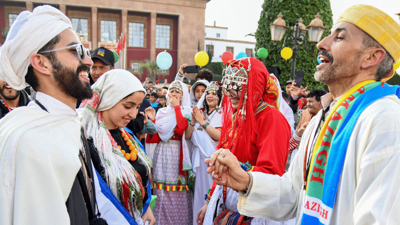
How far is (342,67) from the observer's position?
1.41 metres

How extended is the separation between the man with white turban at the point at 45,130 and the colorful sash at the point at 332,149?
3.82 feet

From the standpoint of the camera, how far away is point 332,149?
1268mm

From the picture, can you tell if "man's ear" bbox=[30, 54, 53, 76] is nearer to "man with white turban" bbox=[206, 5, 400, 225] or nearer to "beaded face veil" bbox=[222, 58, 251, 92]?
"man with white turban" bbox=[206, 5, 400, 225]

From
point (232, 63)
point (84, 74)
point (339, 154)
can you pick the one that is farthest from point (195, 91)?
point (339, 154)

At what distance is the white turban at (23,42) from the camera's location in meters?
1.36

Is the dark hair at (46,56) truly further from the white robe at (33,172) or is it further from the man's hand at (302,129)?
the man's hand at (302,129)

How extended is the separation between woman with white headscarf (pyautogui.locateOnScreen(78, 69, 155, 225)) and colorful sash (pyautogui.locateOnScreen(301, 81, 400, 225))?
53.4 inches

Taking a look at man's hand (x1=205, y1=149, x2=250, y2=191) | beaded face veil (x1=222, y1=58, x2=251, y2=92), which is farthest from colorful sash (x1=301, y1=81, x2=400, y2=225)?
beaded face veil (x1=222, y1=58, x2=251, y2=92)

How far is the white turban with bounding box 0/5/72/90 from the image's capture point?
136 cm

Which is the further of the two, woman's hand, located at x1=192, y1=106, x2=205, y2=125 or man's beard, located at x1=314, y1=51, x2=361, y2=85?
woman's hand, located at x1=192, y1=106, x2=205, y2=125

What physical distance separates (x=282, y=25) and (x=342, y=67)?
22.8 feet

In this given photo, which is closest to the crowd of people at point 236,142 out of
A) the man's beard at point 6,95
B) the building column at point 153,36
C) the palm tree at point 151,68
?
the man's beard at point 6,95

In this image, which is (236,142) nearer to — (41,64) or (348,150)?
(348,150)

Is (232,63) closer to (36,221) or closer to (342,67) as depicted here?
(342,67)
